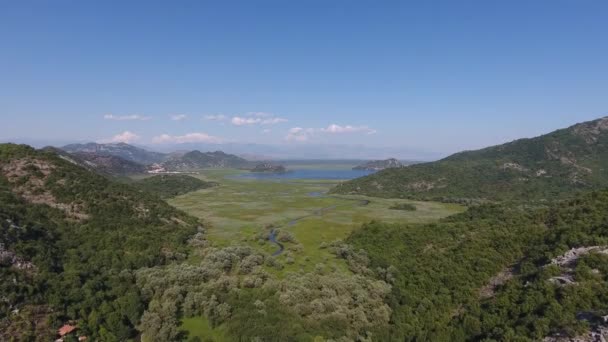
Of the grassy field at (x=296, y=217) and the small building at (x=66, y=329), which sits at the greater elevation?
the grassy field at (x=296, y=217)

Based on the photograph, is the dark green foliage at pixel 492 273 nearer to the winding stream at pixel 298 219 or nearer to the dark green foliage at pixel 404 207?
the winding stream at pixel 298 219

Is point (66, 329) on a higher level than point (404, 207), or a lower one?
lower

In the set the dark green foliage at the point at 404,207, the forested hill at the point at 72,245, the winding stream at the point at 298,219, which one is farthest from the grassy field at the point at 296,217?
the forested hill at the point at 72,245

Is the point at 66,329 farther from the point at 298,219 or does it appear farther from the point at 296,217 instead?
the point at 296,217

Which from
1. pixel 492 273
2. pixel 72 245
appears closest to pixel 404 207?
pixel 492 273

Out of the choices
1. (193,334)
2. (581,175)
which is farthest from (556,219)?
(581,175)
